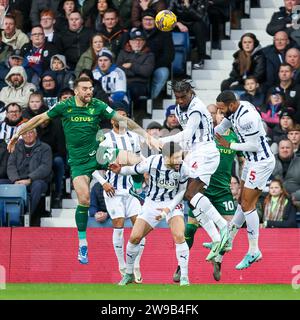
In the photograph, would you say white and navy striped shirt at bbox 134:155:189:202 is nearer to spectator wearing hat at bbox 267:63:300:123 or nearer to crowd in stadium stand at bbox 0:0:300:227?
crowd in stadium stand at bbox 0:0:300:227

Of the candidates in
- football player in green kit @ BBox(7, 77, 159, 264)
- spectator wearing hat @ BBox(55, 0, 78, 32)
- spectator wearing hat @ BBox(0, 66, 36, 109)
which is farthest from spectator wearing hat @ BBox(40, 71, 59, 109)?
football player in green kit @ BBox(7, 77, 159, 264)

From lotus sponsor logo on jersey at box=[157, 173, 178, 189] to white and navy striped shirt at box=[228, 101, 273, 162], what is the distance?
3.68 feet

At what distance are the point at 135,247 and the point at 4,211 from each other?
438 centimetres

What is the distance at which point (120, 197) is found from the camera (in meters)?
23.3

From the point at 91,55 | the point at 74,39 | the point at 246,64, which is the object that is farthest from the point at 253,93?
the point at 74,39

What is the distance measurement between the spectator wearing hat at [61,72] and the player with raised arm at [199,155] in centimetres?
611

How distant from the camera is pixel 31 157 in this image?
84.7 feet

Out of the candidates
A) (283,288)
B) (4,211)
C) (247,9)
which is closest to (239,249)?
(283,288)

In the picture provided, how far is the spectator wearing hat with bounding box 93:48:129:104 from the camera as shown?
26781 millimetres

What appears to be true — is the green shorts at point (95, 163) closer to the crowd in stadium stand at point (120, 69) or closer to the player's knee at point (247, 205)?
the player's knee at point (247, 205)

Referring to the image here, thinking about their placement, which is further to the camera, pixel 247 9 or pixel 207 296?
pixel 247 9

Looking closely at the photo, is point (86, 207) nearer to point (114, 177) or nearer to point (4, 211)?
point (114, 177)

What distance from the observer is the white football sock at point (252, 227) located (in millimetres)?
21391

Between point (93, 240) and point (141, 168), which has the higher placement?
point (141, 168)
